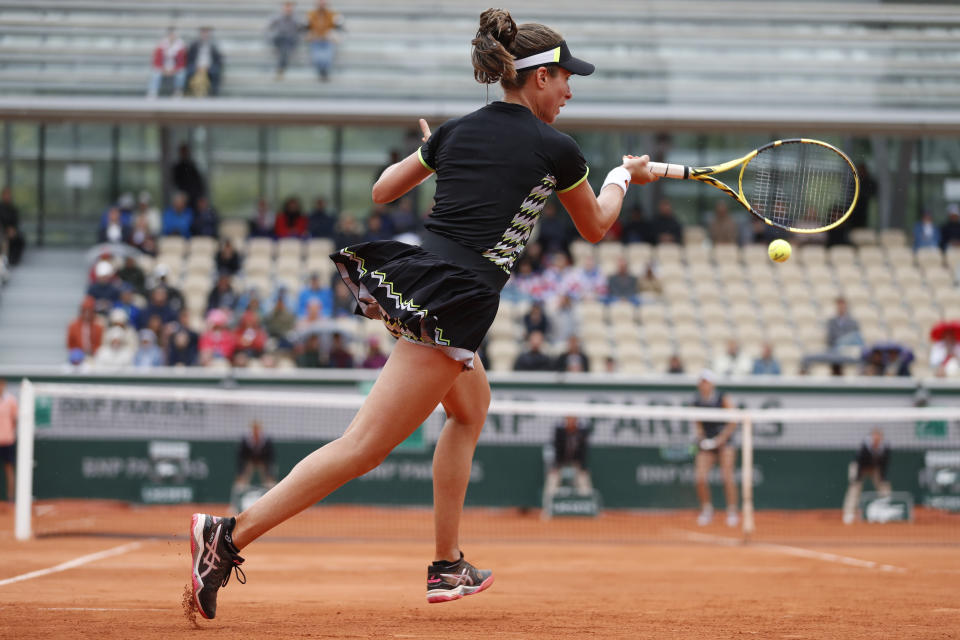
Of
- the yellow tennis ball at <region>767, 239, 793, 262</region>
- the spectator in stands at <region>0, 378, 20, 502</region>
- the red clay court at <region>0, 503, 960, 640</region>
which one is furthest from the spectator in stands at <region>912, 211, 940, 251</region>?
the yellow tennis ball at <region>767, 239, 793, 262</region>

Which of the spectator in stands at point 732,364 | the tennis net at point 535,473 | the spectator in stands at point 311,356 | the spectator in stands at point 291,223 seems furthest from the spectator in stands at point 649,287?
the spectator in stands at point 291,223

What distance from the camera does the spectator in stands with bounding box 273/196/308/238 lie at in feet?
65.9

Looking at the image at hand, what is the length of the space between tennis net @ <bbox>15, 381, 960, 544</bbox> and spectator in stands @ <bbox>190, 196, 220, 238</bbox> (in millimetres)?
6265

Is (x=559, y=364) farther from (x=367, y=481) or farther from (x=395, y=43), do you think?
(x=395, y=43)

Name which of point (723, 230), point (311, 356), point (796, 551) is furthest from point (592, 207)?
point (723, 230)

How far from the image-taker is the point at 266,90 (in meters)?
19.8

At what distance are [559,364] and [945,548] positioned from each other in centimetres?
558

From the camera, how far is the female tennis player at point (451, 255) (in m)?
4.25

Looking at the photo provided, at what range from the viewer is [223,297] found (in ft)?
57.5

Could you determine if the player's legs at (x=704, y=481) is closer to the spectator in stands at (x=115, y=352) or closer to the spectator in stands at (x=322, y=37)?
the spectator in stands at (x=115, y=352)

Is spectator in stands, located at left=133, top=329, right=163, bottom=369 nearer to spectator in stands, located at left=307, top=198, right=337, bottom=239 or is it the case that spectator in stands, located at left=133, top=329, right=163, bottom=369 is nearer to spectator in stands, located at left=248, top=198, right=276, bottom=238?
spectator in stands, located at left=248, top=198, right=276, bottom=238

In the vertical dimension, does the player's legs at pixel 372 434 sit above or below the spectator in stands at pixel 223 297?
below

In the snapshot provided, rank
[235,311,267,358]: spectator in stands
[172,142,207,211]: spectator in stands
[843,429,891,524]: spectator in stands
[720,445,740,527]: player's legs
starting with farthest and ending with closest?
[172,142,207,211]: spectator in stands
[235,311,267,358]: spectator in stands
[843,429,891,524]: spectator in stands
[720,445,740,527]: player's legs

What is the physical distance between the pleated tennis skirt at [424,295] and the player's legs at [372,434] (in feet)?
0.27
